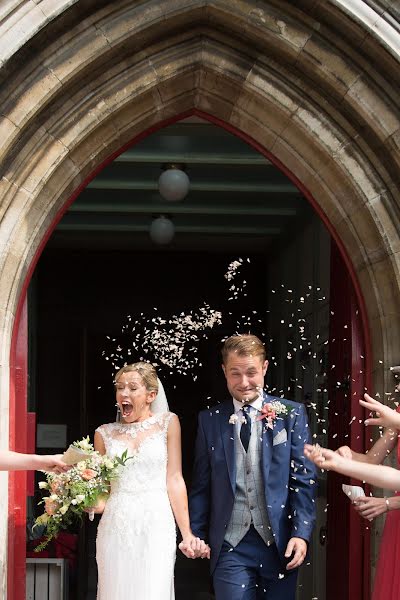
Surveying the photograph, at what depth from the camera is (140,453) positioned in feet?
15.5

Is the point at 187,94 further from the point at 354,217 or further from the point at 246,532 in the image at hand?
the point at 246,532

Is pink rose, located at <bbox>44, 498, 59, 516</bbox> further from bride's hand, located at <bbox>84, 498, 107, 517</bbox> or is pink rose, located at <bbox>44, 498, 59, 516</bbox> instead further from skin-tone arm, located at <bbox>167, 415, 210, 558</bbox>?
skin-tone arm, located at <bbox>167, 415, 210, 558</bbox>

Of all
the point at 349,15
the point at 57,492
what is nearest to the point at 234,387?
the point at 57,492

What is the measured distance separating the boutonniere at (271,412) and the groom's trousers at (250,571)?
45 centimetres

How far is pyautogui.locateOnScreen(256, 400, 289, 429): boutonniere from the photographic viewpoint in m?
4.40

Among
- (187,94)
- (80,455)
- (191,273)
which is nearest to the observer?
(80,455)

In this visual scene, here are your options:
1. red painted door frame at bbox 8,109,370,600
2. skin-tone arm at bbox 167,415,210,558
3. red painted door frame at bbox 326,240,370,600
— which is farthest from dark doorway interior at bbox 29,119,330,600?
skin-tone arm at bbox 167,415,210,558

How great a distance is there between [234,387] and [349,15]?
1683mm

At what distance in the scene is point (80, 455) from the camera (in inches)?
170

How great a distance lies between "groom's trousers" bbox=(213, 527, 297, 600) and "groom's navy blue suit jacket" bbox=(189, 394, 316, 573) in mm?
49

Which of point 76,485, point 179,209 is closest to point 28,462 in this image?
point 76,485

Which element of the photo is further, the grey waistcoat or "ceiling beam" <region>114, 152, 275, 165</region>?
"ceiling beam" <region>114, 152, 275, 165</region>

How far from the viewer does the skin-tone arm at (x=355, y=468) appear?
376cm

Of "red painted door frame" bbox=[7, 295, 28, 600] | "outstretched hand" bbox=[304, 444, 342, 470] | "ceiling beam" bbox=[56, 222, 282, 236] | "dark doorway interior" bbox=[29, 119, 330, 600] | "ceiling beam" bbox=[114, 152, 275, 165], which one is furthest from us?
"ceiling beam" bbox=[56, 222, 282, 236]
